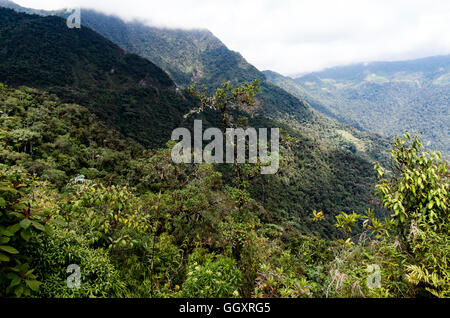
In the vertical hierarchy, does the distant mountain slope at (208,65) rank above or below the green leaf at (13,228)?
above

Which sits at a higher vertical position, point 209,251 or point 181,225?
point 181,225

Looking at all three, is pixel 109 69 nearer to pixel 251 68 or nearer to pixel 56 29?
pixel 56 29

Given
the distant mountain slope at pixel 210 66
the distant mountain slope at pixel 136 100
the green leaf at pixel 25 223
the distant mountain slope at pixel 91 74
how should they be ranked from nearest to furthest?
the green leaf at pixel 25 223
the distant mountain slope at pixel 91 74
the distant mountain slope at pixel 136 100
the distant mountain slope at pixel 210 66

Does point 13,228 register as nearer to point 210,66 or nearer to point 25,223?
point 25,223

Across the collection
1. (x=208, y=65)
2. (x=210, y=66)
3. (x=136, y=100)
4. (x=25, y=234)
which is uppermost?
(x=208, y=65)


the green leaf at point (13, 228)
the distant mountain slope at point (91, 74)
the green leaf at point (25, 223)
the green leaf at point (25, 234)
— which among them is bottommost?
the green leaf at point (25, 234)

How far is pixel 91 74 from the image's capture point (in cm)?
6194

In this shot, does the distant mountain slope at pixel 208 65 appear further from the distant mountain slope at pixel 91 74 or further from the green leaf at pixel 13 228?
the green leaf at pixel 13 228

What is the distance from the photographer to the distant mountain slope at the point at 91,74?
44.1 m

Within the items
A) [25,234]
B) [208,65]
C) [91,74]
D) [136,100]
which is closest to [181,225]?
[25,234]

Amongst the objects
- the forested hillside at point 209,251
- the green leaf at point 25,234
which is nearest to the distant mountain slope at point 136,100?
the forested hillside at point 209,251

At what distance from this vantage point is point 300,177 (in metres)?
62.4

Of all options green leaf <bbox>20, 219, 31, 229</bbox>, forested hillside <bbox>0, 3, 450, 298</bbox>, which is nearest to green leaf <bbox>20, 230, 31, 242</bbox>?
forested hillside <bbox>0, 3, 450, 298</bbox>
